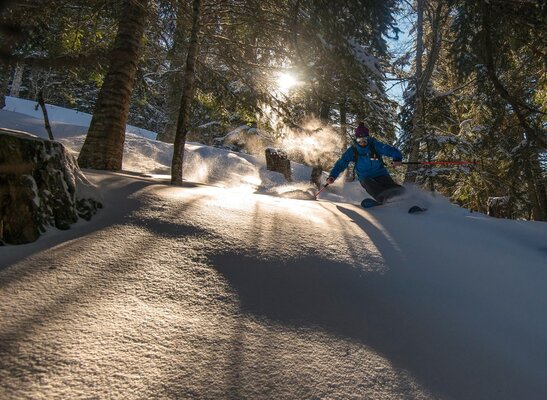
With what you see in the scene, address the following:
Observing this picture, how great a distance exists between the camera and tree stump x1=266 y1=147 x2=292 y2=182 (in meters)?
12.1

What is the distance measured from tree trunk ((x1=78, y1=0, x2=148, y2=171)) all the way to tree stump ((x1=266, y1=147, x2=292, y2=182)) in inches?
261

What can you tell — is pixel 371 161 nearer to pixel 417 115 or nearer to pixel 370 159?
pixel 370 159

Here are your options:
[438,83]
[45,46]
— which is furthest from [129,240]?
[438,83]

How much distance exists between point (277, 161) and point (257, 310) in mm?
10499

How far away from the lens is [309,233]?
3012 millimetres

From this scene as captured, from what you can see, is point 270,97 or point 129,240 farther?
point 270,97

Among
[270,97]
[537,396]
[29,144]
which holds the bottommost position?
[537,396]

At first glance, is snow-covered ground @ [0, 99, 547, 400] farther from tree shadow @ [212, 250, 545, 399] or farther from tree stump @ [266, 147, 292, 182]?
tree stump @ [266, 147, 292, 182]

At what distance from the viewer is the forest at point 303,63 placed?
4.62 metres

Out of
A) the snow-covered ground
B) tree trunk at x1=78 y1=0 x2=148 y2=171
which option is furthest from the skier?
tree trunk at x1=78 y1=0 x2=148 y2=171

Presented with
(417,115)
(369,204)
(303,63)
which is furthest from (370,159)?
(417,115)

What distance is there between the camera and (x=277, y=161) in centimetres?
1212

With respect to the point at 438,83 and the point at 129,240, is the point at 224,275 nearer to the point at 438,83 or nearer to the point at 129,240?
the point at 129,240

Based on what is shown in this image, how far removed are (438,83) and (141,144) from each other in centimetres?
1330
